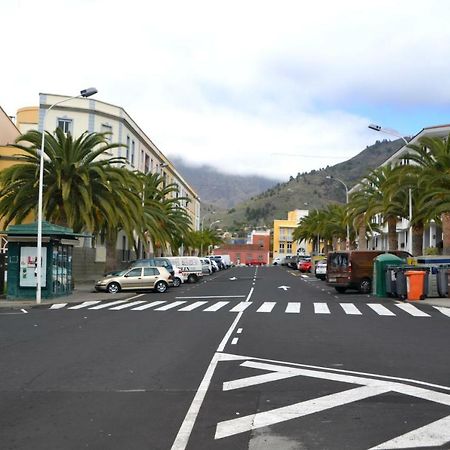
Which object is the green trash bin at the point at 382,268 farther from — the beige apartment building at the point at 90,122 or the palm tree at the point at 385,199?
the beige apartment building at the point at 90,122

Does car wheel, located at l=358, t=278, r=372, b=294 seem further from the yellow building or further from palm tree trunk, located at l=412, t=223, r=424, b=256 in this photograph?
the yellow building

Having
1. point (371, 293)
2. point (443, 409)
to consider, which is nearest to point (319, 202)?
point (371, 293)

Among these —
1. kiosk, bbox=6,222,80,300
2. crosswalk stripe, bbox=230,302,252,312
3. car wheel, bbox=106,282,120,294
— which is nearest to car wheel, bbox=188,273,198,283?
car wheel, bbox=106,282,120,294

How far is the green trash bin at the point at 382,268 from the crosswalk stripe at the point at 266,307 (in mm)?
6784

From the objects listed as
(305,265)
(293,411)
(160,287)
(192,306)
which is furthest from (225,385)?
(305,265)

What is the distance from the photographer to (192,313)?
2103cm

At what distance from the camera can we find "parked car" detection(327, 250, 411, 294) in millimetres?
31469

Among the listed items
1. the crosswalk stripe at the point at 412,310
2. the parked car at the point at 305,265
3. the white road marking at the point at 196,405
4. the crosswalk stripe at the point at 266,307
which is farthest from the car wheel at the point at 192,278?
the white road marking at the point at 196,405

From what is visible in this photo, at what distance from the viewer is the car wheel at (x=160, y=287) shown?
32997 mm

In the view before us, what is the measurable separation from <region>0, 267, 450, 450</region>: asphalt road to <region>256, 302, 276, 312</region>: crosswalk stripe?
4.22 m

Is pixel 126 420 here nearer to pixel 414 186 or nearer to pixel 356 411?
pixel 356 411

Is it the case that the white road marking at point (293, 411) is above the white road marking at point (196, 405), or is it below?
above

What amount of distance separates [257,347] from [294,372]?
2914mm

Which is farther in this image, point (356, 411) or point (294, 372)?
point (294, 372)
